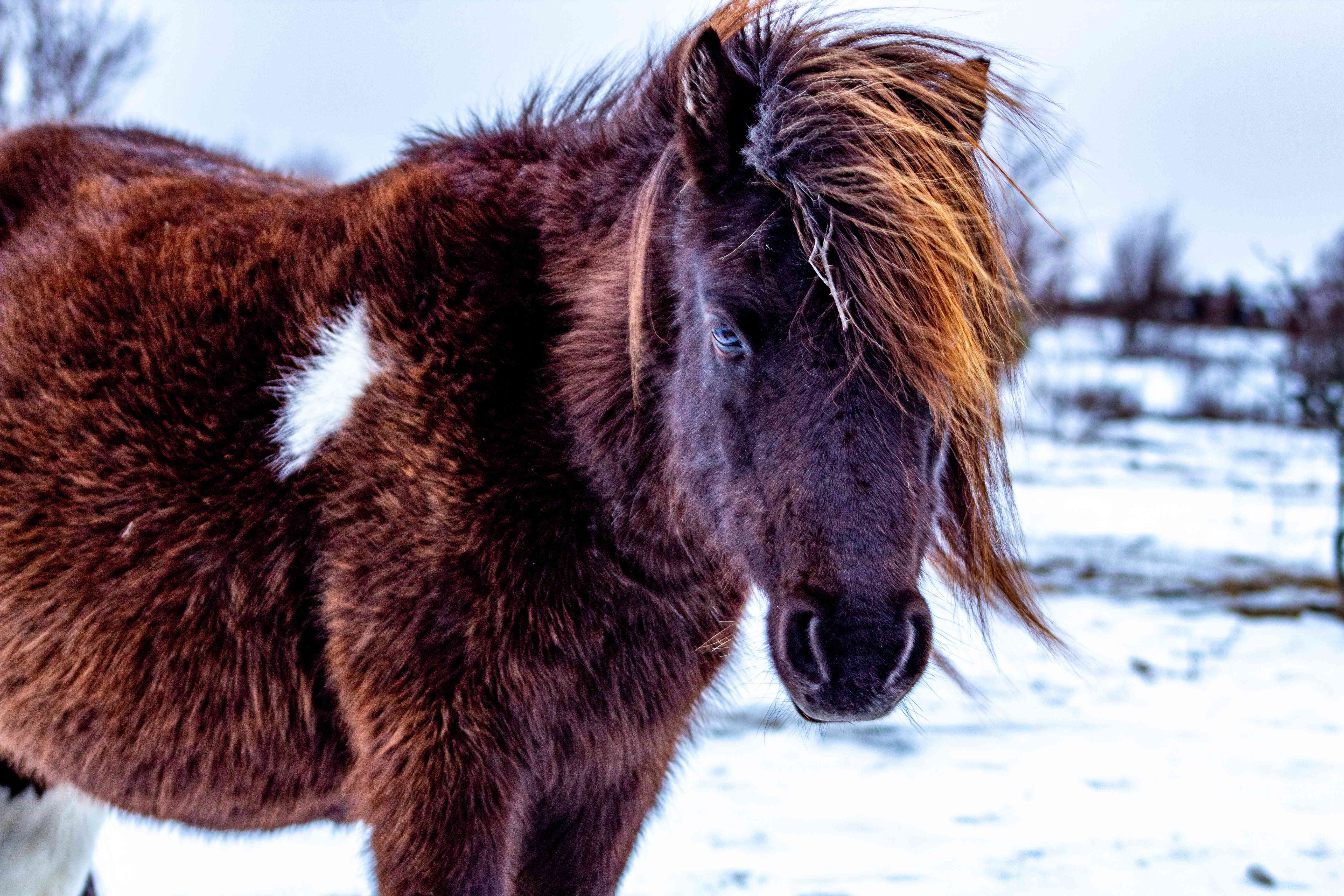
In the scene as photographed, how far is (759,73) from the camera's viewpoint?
182cm

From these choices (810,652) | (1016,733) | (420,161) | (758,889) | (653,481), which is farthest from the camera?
(1016,733)

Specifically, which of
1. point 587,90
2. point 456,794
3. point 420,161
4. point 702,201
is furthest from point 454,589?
point 587,90

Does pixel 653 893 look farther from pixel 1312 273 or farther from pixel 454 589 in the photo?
pixel 1312 273

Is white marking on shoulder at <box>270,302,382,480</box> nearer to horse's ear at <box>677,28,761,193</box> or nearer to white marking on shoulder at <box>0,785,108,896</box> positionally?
horse's ear at <box>677,28,761,193</box>

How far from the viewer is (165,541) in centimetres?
191

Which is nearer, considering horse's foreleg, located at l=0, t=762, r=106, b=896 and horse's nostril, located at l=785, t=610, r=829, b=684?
horse's nostril, located at l=785, t=610, r=829, b=684

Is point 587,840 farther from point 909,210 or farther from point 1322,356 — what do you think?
point 1322,356

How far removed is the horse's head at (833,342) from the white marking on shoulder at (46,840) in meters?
2.04

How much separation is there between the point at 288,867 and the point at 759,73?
9.88 feet

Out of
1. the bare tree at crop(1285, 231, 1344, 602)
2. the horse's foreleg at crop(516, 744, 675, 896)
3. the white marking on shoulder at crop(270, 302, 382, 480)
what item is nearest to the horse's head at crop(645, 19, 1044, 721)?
the white marking on shoulder at crop(270, 302, 382, 480)

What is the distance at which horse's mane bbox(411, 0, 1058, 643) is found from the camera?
159cm

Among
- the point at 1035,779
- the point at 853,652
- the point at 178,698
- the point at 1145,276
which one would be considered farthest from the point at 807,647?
the point at 1145,276

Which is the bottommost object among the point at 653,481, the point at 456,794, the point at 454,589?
the point at 456,794

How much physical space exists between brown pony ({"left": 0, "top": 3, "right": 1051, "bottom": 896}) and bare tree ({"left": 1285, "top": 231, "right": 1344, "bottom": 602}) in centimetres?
611
